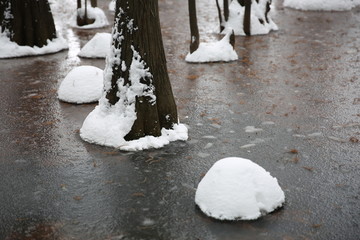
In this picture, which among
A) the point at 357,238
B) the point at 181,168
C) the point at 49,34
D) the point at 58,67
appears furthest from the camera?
the point at 49,34

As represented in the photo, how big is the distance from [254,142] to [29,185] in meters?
3.16

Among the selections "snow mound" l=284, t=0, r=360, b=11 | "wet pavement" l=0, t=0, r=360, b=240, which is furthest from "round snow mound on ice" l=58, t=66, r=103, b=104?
"snow mound" l=284, t=0, r=360, b=11

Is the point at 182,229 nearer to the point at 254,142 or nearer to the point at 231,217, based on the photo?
the point at 231,217

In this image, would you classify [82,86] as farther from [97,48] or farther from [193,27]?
[193,27]

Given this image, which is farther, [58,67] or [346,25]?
[346,25]

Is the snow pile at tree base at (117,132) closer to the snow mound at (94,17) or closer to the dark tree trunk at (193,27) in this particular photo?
the dark tree trunk at (193,27)

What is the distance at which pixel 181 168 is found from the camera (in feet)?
19.3

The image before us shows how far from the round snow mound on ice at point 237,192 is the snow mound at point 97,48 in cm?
813

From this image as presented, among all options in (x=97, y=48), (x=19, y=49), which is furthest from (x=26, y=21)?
(x=97, y=48)

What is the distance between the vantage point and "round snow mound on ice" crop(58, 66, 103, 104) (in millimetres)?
8641

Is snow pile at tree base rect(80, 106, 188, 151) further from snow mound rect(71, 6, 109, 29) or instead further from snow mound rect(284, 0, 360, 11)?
snow mound rect(284, 0, 360, 11)

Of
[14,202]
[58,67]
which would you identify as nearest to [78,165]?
[14,202]

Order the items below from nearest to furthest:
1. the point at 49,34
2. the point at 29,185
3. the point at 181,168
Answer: the point at 29,185 → the point at 181,168 → the point at 49,34

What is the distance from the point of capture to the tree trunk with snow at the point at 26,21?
492 inches
